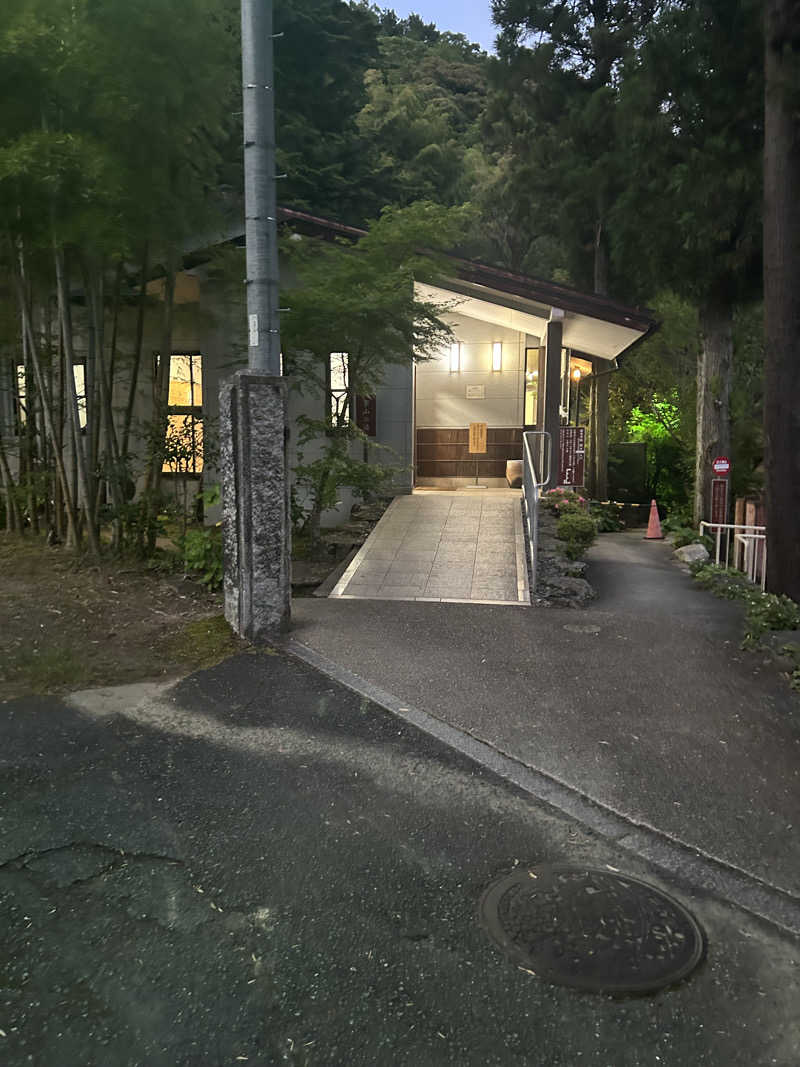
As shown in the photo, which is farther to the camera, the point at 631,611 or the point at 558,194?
the point at 558,194

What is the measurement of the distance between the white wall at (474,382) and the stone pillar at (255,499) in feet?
28.0

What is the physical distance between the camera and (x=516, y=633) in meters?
6.72

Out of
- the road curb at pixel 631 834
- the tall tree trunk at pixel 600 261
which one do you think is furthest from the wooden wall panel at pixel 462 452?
the tall tree trunk at pixel 600 261

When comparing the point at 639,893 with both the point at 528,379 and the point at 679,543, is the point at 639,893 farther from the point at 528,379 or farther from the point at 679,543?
the point at 528,379

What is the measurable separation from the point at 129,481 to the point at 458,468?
6.83 meters

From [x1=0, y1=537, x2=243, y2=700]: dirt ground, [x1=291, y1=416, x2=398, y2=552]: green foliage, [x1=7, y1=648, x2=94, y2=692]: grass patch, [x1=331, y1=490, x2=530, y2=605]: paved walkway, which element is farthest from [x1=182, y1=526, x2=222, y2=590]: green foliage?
[x1=7, y1=648, x2=94, y2=692]: grass patch

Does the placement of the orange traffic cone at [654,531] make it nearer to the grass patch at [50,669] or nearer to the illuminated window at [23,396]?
the illuminated window at [23,396]

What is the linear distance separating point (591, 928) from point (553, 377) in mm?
10156

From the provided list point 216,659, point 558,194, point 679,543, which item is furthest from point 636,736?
point 558,194

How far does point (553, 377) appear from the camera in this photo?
478 inches

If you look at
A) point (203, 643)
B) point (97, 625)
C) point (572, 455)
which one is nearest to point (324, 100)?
point (572, 455)

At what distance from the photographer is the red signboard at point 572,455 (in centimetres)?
1439

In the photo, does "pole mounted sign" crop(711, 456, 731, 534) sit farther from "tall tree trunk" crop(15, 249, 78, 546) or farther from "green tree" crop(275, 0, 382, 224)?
"green tree" crop(275, 0, 382, 224)

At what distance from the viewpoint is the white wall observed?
46.9 ft
